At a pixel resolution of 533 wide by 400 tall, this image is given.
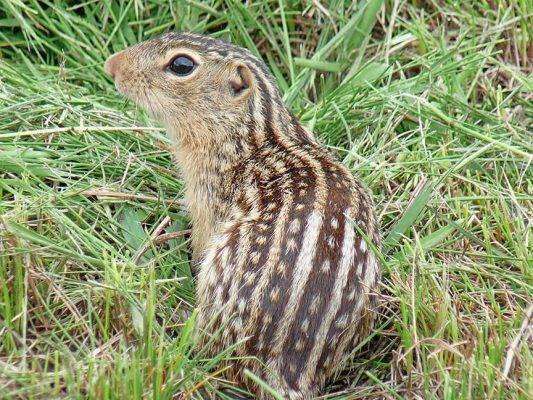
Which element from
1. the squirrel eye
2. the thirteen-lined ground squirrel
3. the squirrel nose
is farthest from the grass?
the squirrel eye

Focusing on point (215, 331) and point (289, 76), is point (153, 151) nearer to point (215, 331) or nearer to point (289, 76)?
point (289, 76)

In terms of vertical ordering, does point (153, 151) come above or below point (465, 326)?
above

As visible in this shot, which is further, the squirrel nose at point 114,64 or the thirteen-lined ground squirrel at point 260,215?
the squirrel nose at point 114,64

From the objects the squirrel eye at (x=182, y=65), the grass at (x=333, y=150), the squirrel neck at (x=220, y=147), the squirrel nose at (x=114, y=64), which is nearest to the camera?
the grass at (x=333, y=150)

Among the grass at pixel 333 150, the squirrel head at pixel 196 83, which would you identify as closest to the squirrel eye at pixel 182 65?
the squirrel head at pixel 196 83

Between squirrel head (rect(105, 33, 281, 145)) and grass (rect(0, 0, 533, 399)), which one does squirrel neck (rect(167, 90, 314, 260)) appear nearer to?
squirrel head (rect(105, 33, 281, 145))

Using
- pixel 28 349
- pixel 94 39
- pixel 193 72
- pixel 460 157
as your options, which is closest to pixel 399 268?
pixel 460 157

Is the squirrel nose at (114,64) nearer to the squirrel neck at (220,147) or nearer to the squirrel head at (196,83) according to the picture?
the squirrel head at (196,83)
